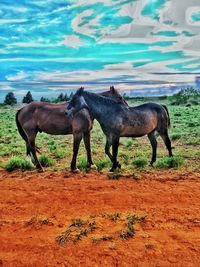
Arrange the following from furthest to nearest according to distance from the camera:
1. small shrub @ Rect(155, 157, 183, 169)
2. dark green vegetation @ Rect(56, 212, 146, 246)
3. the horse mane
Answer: the horse mane → small shrub @ Rect(155, 157, 183, 169) → dark green vegetation @ Rect(56, 212, 146, 246)

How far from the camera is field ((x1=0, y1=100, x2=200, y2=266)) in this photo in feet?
16.4

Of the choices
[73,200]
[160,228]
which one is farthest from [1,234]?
[160,228]

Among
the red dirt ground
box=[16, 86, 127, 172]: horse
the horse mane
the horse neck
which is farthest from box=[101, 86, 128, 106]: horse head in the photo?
the red dirt ground

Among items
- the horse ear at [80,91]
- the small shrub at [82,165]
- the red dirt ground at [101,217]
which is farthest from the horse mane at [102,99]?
the red dirt ground at [101,217]

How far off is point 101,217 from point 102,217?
17 millimetres

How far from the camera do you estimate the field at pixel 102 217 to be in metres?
4.99

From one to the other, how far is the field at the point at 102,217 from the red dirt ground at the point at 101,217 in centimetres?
1

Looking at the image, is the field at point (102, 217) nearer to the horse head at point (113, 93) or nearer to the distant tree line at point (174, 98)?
the horse head at point (113, 93)

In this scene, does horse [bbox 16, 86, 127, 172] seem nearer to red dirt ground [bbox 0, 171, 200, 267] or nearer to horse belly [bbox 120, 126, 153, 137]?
horse belly [bbox 120, 126, 153, 137]

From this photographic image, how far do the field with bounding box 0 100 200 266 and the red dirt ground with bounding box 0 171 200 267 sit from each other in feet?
0.04

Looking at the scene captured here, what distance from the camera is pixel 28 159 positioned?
37.3 ft

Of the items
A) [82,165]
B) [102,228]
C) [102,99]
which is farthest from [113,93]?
[102,228]

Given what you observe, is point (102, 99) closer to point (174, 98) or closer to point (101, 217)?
point (101, 217)

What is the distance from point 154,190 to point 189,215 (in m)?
1.59
